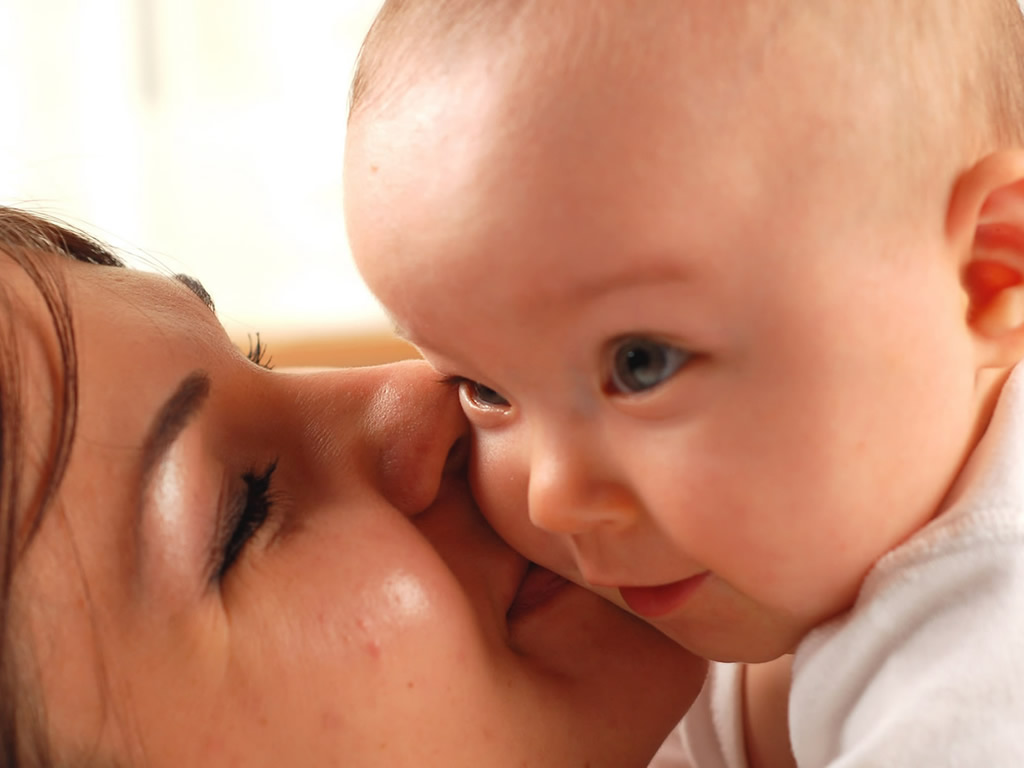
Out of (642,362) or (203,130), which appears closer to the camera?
(642,362)

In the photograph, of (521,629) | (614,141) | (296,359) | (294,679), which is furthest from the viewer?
(296,359)

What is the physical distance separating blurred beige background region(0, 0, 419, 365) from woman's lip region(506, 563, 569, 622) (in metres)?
2.33

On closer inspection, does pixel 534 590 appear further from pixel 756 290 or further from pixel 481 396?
pixel 756 290

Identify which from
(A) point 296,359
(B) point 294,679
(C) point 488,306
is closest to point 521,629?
(B) point 294,679

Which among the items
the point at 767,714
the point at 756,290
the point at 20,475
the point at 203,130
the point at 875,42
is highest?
the point at 875,42

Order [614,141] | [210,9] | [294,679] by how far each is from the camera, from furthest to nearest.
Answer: [210,9] < [294,679] < [614,141]

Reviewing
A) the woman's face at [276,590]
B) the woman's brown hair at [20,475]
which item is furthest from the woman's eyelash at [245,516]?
the woman's brown hair at [20,475]

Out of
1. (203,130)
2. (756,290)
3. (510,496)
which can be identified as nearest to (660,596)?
(510,496)

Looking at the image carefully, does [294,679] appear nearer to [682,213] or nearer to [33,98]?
[682,213]

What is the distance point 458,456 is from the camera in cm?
98

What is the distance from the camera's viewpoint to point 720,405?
0.72 meters

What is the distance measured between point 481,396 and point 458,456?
9 cm

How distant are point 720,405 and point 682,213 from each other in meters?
0.12

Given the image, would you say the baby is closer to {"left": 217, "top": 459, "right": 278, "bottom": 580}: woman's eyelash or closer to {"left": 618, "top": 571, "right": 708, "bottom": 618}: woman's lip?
{"left": 618, "top": 571, "right": 708, "bottom": 618}: woman's lip
